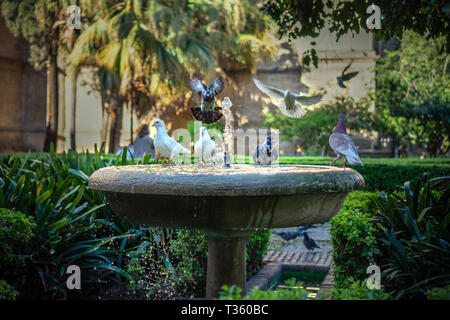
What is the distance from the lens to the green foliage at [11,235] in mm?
3238

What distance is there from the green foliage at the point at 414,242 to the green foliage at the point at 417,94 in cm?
952

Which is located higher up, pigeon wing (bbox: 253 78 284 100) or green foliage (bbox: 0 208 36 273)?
pigeon wing (bbox: 253 78 284 100)

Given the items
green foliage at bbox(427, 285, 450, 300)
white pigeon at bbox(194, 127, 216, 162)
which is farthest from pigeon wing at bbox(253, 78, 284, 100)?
green foliage at bbox(427, 285, 450, 300)

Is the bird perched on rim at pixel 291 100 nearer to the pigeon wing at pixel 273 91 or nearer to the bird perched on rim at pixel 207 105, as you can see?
the pigeon wing at pixel 273 91

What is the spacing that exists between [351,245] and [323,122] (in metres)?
11.9

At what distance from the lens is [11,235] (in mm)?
3266

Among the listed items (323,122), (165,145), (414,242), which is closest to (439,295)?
(414,242)

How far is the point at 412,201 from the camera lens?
4086mm

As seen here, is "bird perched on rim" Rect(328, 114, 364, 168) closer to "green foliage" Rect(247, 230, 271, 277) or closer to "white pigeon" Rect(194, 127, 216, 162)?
"white pigeon" Rect(194, 127, 216, 162)

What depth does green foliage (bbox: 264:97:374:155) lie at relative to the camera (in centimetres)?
1536

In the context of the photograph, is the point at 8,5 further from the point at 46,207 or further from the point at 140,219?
the point at 140,219

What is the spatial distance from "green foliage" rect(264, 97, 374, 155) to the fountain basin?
41.4 feet

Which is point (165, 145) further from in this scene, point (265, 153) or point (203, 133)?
point (265, 153)

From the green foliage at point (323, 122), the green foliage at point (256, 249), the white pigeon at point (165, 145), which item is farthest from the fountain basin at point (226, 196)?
the green foliage at point (323, 122)
